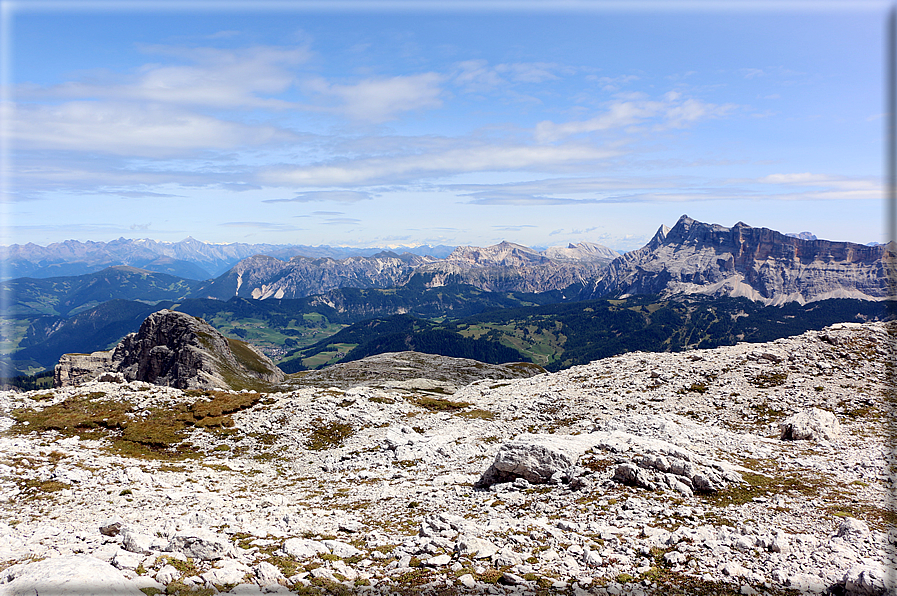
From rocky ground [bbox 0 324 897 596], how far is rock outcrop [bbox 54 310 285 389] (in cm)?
6345

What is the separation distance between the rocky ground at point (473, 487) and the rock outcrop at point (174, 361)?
63454mm

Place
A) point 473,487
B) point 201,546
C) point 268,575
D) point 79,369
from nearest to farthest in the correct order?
point 268,575, point 201,546, point 473,487, point 79,369

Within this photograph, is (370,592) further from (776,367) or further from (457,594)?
(776,367)

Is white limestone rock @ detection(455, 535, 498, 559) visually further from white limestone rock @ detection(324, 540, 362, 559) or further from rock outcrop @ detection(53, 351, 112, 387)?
rock outcrop @ detection(53, 351, 112, 387)

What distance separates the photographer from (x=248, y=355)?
14088cm

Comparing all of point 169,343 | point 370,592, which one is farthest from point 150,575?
point 169,343

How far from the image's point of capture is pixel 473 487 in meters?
24.8

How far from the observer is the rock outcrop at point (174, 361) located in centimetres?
10506

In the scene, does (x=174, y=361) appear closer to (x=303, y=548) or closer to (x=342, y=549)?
(x=303, y=548)

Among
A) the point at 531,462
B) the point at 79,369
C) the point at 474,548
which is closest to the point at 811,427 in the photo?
the point at 531,462

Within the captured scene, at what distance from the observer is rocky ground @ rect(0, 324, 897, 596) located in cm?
1387

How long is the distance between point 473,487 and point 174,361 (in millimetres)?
110943

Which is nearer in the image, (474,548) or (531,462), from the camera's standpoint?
(474,548)

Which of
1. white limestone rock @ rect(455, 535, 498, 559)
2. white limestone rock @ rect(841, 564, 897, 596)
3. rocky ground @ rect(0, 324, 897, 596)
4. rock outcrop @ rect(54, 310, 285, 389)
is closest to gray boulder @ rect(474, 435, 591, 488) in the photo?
rocky ground @ rect(0, 324, 897, 596)
